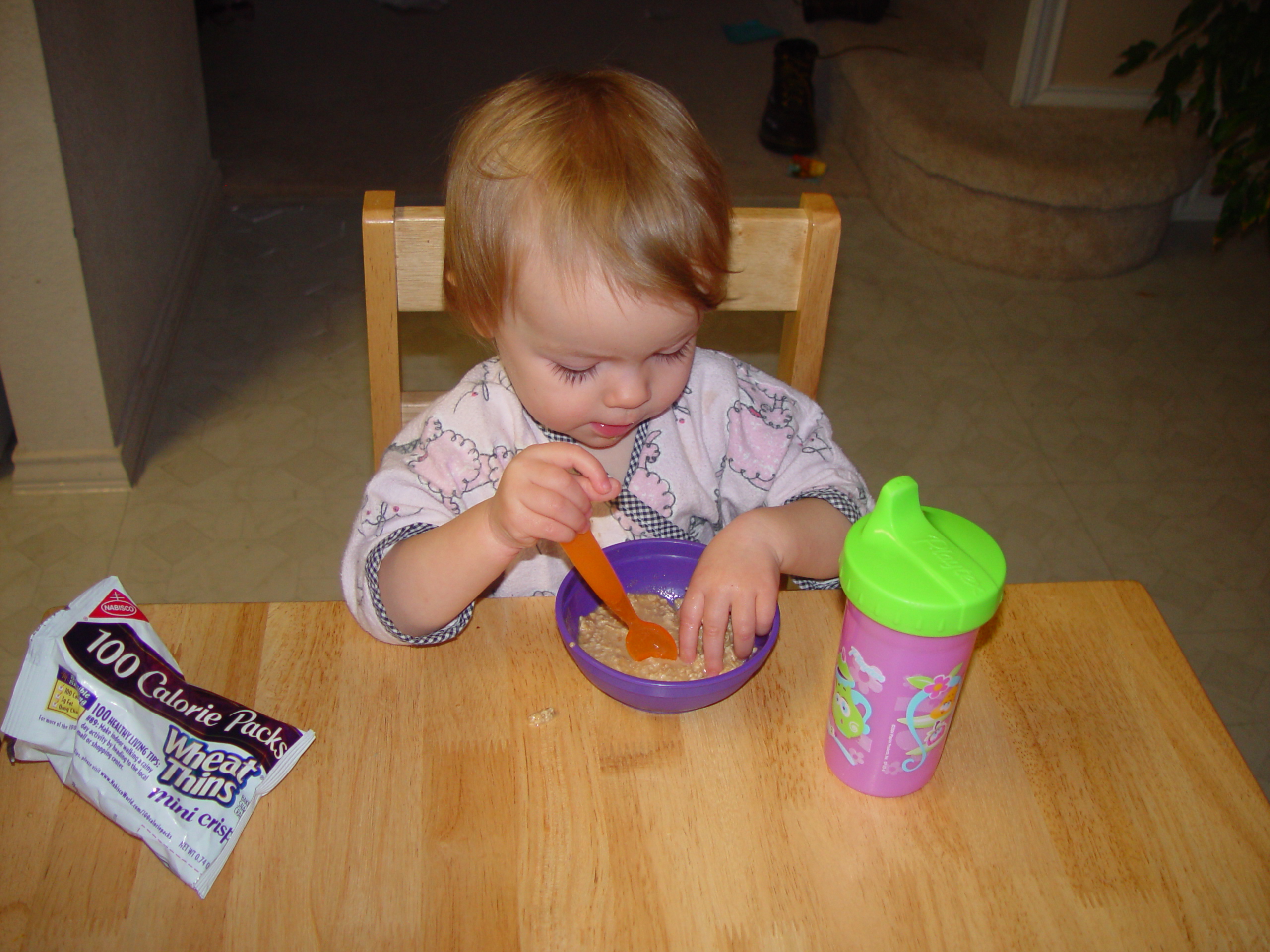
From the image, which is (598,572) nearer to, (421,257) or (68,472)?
(421,257)

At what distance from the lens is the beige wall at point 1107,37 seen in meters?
2.57

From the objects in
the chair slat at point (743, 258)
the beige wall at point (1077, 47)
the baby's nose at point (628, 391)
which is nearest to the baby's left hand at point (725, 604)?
the baby's nose at point (628, 391)

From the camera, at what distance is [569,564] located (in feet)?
3.26

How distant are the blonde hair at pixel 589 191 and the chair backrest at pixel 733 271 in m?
0.07

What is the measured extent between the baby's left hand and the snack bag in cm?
26

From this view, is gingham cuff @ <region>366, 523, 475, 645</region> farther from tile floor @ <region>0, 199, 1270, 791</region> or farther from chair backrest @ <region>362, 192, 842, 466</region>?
tile floor @ <region>0, 199, 1270, 791</region>

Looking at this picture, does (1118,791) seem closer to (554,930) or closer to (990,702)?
(990,702)

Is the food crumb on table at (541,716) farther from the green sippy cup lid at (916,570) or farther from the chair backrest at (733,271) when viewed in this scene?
the chair backrest at (733,271)

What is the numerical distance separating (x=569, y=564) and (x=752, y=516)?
254 millimetres

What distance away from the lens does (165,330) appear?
2166 millimetres

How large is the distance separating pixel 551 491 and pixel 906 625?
0.79ft

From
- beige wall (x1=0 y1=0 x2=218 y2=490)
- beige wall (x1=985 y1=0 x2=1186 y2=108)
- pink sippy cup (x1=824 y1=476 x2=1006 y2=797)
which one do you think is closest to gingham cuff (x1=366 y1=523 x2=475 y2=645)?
pink sippy cup (x1=824 y1=476 x2=1006 y2=797)

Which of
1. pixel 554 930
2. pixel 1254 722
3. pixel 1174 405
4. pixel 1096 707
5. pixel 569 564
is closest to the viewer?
pixel 554 930

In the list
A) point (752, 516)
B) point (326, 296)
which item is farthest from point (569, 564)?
point (326, 296)
